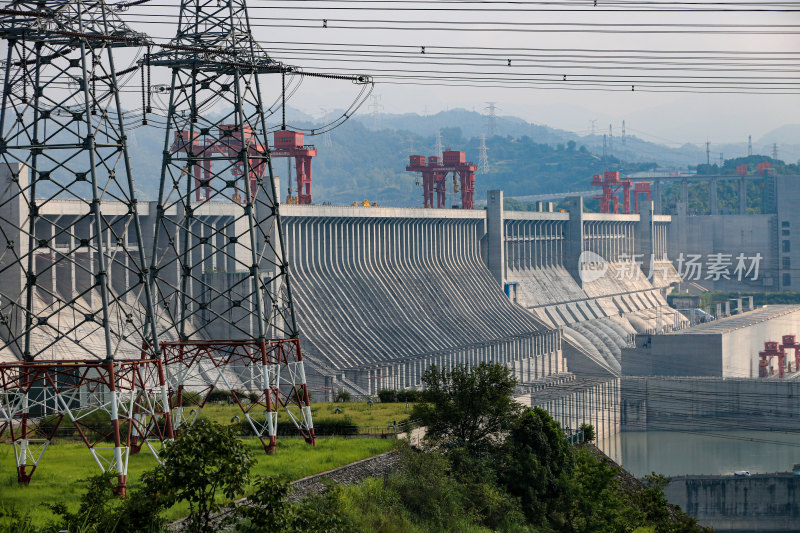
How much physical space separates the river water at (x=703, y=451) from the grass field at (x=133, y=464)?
1564 inches

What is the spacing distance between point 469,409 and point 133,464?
43.0ft

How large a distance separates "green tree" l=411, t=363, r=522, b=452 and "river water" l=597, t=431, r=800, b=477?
1487 inches

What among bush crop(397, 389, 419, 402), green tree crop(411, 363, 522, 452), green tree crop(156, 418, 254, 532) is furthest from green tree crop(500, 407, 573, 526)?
green tree crop(156, 418, 254, 532)

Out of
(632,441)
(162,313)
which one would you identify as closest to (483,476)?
(162,313)

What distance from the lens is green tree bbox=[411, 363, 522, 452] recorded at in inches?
1420

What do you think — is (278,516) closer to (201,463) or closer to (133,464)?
(201,463)

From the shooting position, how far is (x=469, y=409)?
36.6 m

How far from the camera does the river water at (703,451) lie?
240 ft

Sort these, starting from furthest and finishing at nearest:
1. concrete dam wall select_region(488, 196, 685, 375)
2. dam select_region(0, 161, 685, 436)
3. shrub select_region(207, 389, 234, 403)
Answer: concrete dam wall select_region(488, 196, 685, 375) → dam select_region(0, 161, 685, 436) → shrub select_region(207, 389, 234, 403)

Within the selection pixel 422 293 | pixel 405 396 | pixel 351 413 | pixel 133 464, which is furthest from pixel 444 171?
pixel 133 464

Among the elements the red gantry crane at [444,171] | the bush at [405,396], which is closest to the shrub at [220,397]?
the bush at [405,396]

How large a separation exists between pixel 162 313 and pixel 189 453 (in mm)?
43341

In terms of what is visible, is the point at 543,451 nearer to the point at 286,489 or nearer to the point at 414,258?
the point at 286,489

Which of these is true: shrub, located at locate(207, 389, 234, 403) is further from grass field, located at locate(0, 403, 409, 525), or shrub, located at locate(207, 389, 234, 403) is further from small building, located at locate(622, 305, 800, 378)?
small building, located at locate(622, 305, 800, 378)
